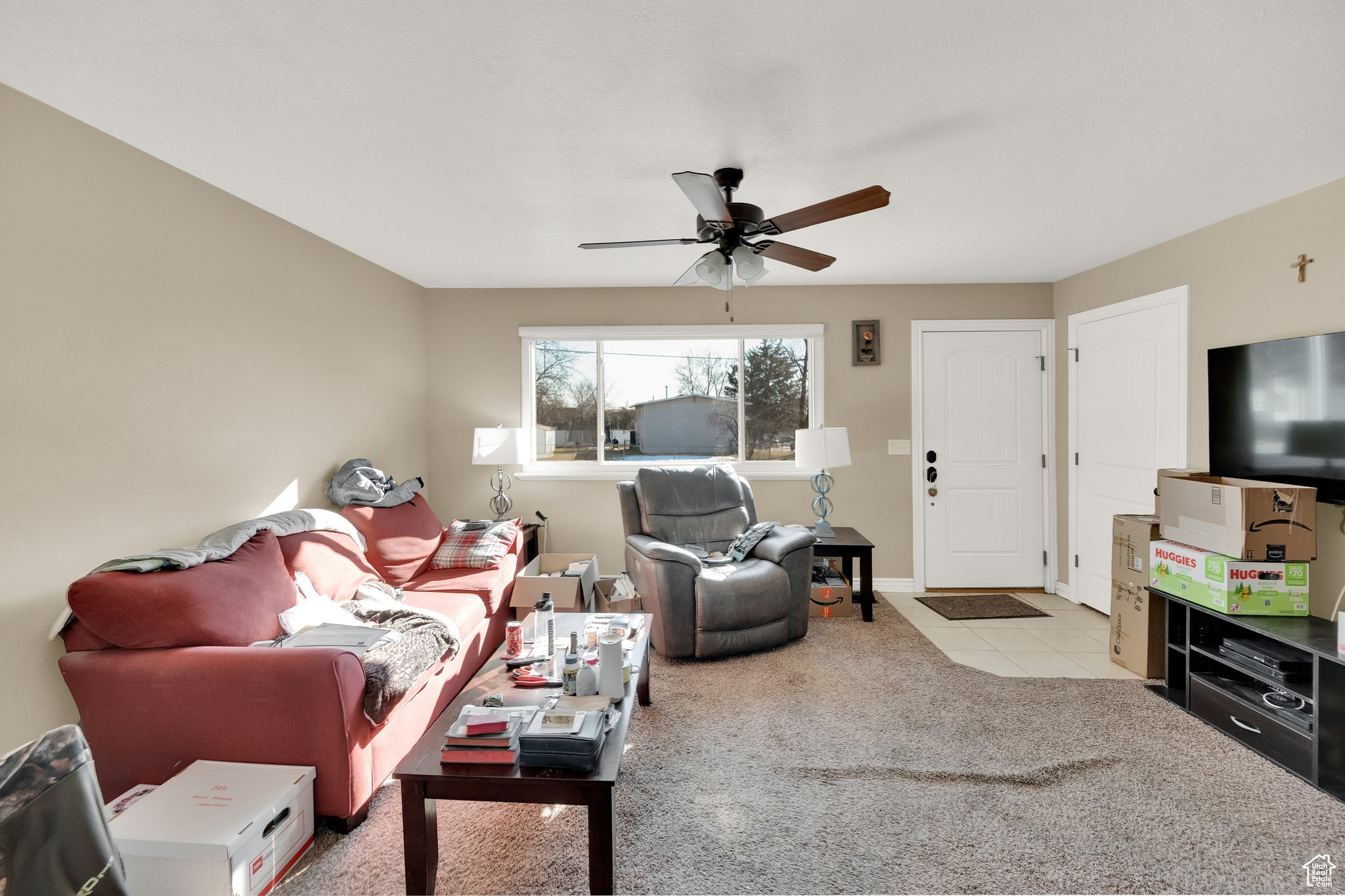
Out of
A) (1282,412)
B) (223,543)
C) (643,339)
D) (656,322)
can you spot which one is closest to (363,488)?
(223,543)

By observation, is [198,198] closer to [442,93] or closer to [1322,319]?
[442,93]

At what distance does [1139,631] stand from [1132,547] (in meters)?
0.42

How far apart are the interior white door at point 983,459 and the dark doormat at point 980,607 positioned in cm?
19

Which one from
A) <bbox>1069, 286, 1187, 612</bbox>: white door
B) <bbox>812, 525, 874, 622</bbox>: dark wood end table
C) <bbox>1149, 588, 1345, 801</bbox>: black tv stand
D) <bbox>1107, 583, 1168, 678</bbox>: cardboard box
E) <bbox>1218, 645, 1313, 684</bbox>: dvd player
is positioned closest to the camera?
<bbox>1149, 588, 1345, 801</bbox>: black tv stand

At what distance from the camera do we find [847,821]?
196 cm

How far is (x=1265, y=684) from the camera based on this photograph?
8.12ft

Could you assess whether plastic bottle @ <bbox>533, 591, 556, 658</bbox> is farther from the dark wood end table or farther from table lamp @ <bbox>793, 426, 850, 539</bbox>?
table lamp @ <bbox>793, 426, 850, 539</bbox>

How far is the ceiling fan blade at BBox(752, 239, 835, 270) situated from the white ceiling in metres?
0.29

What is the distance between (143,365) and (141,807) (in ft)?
5.12

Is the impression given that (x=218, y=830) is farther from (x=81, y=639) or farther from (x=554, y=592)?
(x=554, y=592)

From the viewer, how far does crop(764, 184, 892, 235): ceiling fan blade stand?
1986mm

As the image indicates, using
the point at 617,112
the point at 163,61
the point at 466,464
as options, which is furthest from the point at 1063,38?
the point at 466,464

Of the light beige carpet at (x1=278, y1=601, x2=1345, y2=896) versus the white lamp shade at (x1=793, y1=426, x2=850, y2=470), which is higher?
the white lamp shade at (x1=793, y1=426, x2=850, y2=470)

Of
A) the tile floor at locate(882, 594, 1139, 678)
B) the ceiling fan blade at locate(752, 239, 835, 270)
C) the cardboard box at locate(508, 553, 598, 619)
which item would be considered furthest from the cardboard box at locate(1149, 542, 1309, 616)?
the cardboard box at locate(508, 553, 598, 619)
